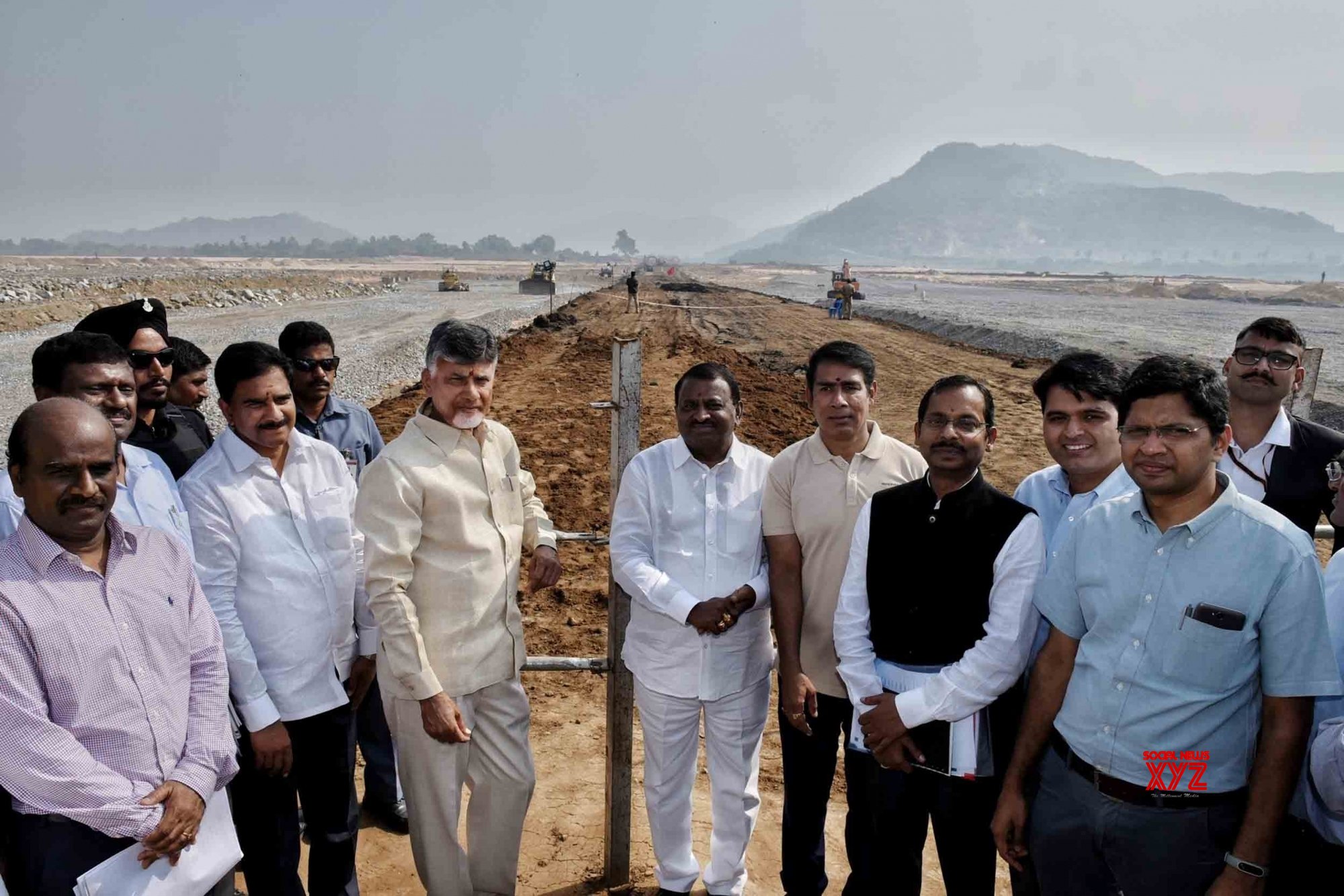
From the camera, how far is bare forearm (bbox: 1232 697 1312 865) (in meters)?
2.13

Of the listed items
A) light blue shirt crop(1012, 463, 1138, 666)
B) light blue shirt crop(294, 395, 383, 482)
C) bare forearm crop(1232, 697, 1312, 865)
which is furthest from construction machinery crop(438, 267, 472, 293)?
bare forearm crop(1232, 697, 1312, 865)

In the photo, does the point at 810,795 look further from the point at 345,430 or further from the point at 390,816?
the point at 345,430

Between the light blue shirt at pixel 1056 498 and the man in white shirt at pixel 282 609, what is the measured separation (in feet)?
7.87

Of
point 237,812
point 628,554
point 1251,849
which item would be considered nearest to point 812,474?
point 628,554

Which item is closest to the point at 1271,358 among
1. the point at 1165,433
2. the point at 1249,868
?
the point at 1165,433

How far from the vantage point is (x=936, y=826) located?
2.81 metres

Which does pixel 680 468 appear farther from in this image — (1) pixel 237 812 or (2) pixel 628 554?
(1) pixel 237 812

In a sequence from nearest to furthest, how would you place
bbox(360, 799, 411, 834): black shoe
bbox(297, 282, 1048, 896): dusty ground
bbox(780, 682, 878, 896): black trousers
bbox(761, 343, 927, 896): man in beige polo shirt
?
bbox(761, 343, 927, 896): man in beige polo shirt
bbox(780, 682, 878, 896): black trousers
bbox(297, 282, 1048, 896): dusty ground
bbox(360, 799, 411, 834): black shoe

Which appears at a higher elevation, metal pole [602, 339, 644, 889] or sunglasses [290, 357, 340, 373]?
sunglasses [290, 357, 340, 373]

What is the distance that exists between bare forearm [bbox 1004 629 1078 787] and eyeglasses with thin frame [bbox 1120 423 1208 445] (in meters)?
0.62

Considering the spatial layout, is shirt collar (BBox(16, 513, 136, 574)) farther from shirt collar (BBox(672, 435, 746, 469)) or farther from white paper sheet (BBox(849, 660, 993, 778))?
white paper sheet (BBox(849, 660, 993, 778))

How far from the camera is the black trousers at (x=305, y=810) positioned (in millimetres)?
2963

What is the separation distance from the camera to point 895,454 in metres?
3.18

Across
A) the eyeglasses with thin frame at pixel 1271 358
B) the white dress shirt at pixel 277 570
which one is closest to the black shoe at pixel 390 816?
the white dress shirt at pixel 277 570
